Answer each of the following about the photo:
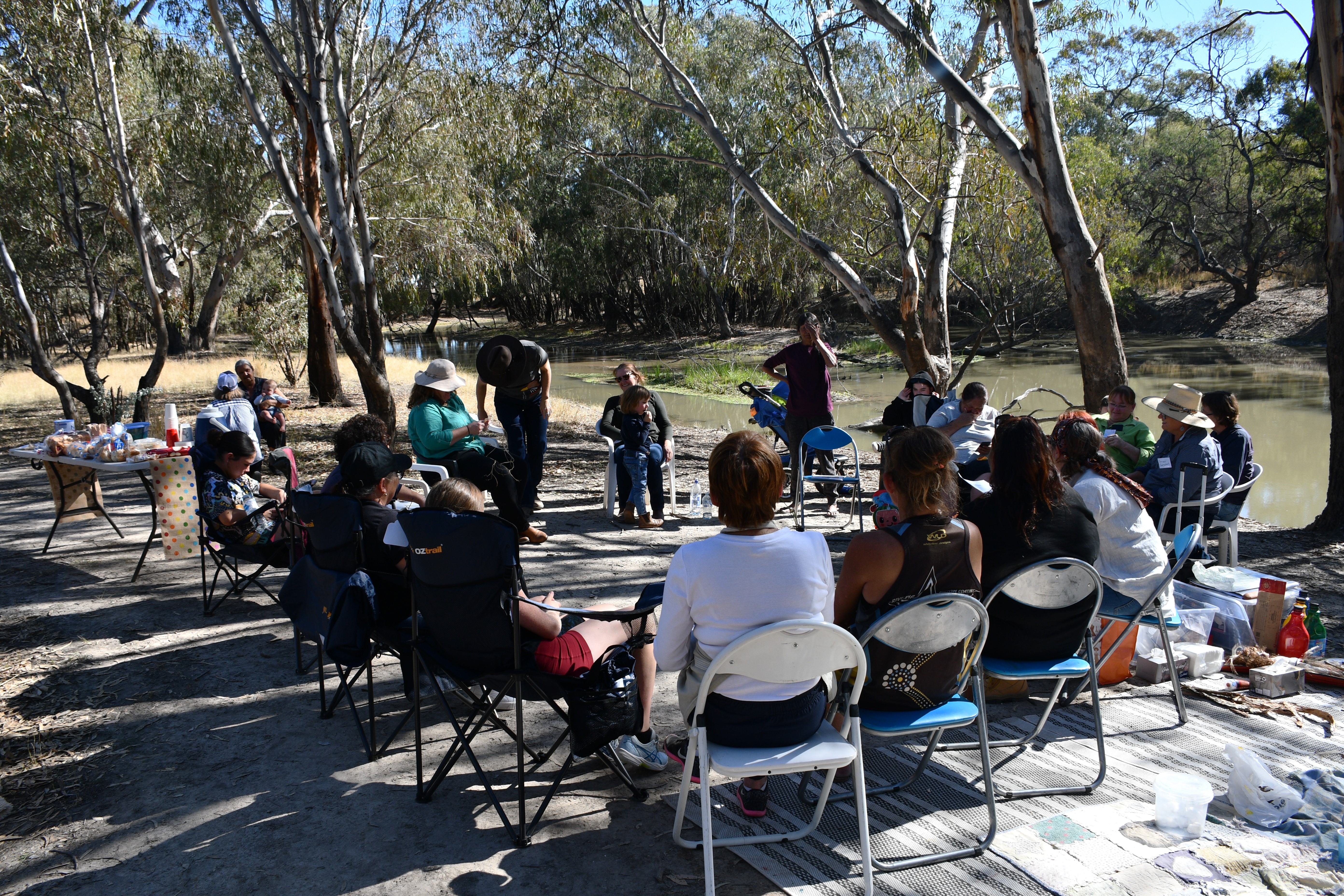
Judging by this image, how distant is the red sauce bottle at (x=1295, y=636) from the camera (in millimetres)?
3891

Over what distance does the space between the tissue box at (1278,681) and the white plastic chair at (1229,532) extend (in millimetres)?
1422

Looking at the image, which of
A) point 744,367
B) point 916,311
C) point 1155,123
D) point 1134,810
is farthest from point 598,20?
point 1155,123

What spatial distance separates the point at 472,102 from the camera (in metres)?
13.3

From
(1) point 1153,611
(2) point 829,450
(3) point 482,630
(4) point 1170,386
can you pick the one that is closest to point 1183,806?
(1) point 1153,611

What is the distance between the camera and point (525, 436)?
6883 mm

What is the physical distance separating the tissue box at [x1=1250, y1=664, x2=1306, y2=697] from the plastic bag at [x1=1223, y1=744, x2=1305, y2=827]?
964 mm

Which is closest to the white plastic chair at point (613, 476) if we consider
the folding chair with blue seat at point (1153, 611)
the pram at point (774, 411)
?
the pram at point (774, 411)

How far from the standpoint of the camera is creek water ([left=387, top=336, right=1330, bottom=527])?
10906 mm

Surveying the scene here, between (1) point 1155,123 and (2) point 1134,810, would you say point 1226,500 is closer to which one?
(2) point 1134,810

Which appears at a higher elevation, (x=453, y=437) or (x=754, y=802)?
(x=453, y=437)

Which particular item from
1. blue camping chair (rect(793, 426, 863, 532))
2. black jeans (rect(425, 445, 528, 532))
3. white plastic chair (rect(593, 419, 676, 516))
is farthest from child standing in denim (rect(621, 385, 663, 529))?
blue camping chair (rect(793, 426, 863, 532))

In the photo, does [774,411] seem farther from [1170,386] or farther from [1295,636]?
[1170,386]

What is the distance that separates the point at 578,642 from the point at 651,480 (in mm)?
3908

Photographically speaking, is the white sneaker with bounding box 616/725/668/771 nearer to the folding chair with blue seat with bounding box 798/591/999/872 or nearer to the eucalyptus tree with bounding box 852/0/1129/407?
the folding chair with blue seat with bounding box 798/591/999/872
